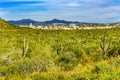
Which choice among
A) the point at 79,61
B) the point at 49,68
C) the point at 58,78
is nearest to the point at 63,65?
the point at 79,61

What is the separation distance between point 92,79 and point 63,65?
9838 millimetres

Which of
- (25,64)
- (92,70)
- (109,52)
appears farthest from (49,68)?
(109,52)

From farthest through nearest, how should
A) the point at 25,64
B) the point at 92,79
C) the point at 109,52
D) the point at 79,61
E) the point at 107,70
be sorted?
the point at 109,52 → the point at 79,61 → the point at 25,64 → the point at 107,70 → the point at 92,79

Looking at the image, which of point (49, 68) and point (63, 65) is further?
point (63, 65)

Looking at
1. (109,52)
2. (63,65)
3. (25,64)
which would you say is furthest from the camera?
(109,52)

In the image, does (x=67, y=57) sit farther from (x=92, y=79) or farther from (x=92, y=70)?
(x=92, y=79)

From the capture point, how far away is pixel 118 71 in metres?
13.2

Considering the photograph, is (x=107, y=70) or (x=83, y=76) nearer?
(x=83, y=76)

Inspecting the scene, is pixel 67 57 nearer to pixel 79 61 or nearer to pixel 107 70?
pixel 79 61

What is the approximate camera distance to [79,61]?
2472 cm

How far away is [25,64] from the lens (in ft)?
60.6

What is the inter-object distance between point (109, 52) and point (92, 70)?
41.3 ft

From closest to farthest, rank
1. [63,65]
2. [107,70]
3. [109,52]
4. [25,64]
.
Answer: [107,70], [25,64], [63,65], [109,52]

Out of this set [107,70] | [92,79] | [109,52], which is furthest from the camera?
[109,52]
